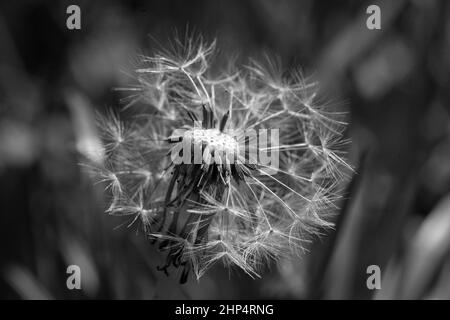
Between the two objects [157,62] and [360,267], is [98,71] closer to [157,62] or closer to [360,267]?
[157,62]

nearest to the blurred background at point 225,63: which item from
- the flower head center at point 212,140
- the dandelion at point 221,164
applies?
the dandelion at point 221,164

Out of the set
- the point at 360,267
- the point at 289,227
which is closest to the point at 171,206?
the point at 289,227

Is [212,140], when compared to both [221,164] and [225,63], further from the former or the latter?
[225,63]

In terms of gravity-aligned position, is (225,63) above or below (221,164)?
above

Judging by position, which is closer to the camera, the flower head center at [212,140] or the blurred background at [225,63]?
the flower head center at [212,140]

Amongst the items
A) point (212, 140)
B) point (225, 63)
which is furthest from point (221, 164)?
point (225, 63)

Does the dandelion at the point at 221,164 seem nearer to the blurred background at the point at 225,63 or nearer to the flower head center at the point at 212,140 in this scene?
the flower head center at the point at 212,140
